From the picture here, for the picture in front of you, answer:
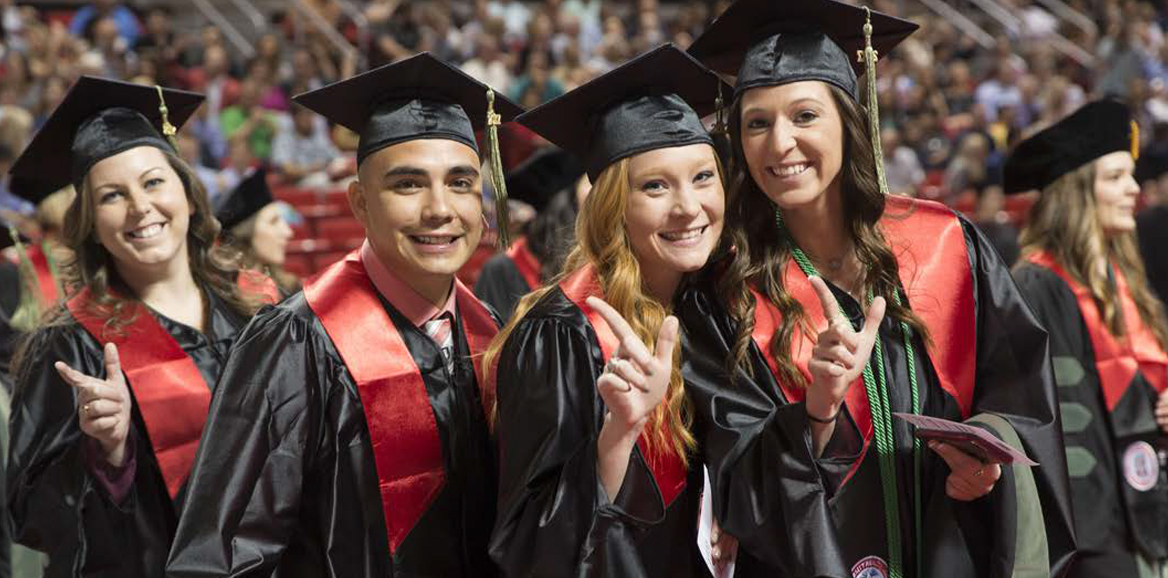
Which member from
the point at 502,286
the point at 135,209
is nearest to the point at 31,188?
the point at 135,209

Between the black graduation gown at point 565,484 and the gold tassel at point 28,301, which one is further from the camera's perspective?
the gold tassel at point 28,301

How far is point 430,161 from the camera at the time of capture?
3020mm

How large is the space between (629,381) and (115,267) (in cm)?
189

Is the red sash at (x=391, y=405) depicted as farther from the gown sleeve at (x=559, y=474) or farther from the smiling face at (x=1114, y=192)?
the smiling face at (x=1114, y=192)

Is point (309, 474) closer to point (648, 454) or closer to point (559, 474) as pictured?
point (559, 474)

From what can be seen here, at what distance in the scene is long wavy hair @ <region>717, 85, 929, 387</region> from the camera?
2934 millimetres

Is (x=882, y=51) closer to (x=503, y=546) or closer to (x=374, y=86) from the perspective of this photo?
(x=374, y=86)

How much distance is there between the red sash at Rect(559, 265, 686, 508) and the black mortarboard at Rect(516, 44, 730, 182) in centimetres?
29

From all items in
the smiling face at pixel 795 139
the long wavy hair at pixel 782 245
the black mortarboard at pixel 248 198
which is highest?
the black mortarboard at pixel 248 198

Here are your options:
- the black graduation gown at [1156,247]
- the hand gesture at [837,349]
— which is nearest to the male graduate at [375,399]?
the hand gesture at [837,349]

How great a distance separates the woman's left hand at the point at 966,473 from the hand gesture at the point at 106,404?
6.51 ft

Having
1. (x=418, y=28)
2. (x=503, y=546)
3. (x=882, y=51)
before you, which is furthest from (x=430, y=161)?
(x=418, y=28)

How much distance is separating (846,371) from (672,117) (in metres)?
0.70

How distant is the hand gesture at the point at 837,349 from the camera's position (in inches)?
104
